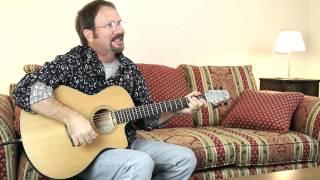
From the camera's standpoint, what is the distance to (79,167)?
4.95 ft

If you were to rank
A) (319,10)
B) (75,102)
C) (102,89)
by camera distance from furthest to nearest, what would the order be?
(319,10) → (102,89) → (75,102)

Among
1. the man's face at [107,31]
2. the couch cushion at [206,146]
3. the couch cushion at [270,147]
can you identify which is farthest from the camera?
the couch cushion at [270,147]

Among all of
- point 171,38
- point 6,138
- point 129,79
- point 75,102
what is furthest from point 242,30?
point 6,138

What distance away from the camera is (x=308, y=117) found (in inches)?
89.9

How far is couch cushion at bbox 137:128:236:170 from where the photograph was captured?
6.32ft

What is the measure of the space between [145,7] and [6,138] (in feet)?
5.18

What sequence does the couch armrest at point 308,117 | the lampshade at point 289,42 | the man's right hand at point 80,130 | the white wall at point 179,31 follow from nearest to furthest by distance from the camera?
the man's right hand at point 80,130 < the couch armrest at point 308,117 < the white wall at point 179,31 < the lampshade at point 289,42

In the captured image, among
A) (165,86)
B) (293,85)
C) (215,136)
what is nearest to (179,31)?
(165,86)

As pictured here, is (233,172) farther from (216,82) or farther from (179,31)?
(179,31)

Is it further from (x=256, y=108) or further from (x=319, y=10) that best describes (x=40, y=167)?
(x=319, y=10)

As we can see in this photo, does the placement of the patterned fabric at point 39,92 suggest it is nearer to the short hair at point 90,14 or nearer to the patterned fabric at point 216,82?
the short hair at point 90,14

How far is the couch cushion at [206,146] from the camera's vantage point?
1927mm

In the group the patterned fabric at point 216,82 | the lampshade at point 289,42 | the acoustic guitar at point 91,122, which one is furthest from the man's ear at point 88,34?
the lampshade at point 289,42

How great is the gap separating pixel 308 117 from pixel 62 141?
1.45m
